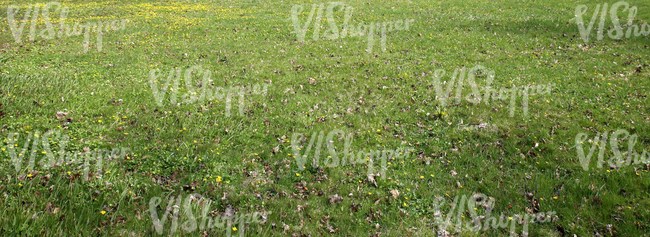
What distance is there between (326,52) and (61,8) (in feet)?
75.3

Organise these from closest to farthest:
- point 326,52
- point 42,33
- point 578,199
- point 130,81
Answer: point 578,199, point 130,81, point 326,52, point 42,33

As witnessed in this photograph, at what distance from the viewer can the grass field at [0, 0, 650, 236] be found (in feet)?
20.2

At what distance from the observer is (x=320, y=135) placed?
9094 mm

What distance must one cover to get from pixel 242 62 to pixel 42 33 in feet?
39.8

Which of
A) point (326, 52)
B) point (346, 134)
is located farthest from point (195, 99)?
point (326, 52)

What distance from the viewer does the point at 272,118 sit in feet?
32.6

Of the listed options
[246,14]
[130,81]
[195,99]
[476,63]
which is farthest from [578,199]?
[246,14]

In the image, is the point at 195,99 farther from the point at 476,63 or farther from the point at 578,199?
the point at 476,63

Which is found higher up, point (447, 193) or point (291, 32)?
point (291, 32)

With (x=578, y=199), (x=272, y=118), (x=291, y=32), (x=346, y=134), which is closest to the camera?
(x=578, y=199)

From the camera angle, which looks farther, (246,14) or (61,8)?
(61,8)

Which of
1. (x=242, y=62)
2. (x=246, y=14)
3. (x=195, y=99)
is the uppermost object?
(x=246, y=14)

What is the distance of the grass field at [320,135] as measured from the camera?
20.2 ft

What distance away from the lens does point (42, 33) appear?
18.1 m
